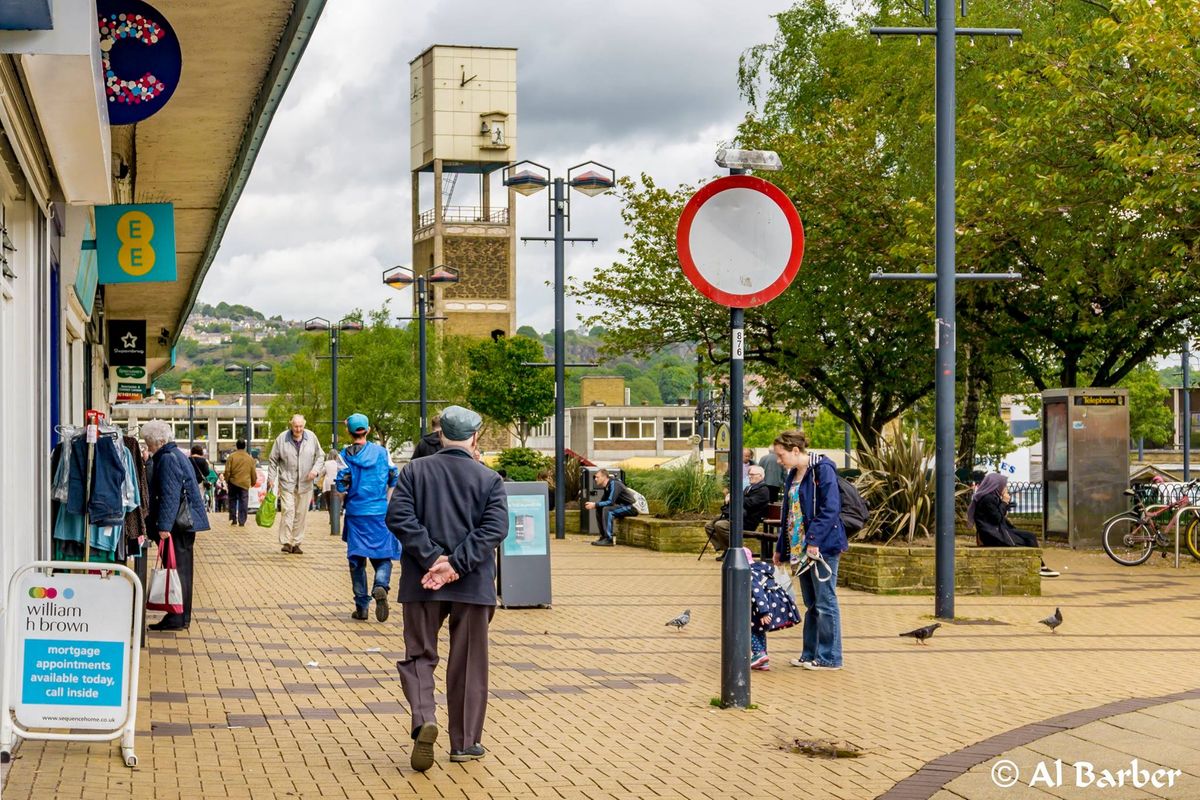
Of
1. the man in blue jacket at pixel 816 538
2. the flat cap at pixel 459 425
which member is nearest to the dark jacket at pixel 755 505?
the man in blue jacket at pixel 816 538

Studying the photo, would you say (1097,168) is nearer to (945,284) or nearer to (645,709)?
(945,284)

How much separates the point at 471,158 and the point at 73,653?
11455cm

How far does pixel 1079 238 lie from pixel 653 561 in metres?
7.57

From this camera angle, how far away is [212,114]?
425 inches

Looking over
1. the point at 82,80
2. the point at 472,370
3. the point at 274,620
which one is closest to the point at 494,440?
the point at 472,370

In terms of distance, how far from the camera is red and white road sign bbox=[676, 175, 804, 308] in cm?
942

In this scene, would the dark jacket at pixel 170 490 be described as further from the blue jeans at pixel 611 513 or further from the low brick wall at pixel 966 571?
the blue jeans at pixel 611 513

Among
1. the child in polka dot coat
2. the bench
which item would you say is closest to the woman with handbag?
the child in polka dot coat

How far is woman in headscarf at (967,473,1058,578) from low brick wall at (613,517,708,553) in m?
5.69

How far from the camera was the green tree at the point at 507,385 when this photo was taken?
307 feet

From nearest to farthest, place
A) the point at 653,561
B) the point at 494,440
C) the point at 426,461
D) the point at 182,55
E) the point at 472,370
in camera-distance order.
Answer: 1. the point at 426,461
2. the point at 182,55
3. the point at 653,561
4. the point at 472,370
5. the point at 494,440

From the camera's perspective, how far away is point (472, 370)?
9444 centimetres

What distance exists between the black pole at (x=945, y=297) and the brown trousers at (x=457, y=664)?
24.6 ft

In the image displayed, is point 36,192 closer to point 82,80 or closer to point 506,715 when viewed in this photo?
point 82,80
